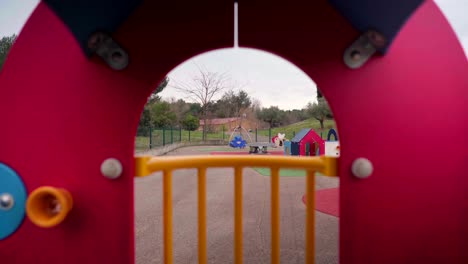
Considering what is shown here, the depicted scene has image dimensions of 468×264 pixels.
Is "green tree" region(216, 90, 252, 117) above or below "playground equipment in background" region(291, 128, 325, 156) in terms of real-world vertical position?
above

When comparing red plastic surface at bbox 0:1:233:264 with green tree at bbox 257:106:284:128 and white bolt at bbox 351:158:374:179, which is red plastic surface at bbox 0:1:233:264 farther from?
green tree at bbox 257:106:284:128

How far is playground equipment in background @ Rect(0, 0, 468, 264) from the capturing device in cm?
104

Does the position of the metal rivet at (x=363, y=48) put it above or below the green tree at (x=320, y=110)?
below

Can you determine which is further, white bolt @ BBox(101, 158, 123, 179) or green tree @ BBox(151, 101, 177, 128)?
green tree @ BBox(151, 101, 177, 128)

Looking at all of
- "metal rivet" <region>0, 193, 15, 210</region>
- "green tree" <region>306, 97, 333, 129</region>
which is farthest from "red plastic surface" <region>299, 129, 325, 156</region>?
"green tree" <region>306, 97, 333, 129</region>

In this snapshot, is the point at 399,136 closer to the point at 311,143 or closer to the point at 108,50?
the point at 108,50

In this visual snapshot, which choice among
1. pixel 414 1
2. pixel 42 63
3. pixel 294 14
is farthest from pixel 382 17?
pixel 42 63

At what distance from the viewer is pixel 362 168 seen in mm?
1026

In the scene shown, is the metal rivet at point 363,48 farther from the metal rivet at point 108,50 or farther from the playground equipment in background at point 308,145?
the playground equipment in background at point 308,145

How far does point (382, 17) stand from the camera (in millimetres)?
968

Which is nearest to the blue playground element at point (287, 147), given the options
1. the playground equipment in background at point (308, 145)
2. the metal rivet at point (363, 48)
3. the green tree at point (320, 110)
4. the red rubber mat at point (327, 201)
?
the playground equipment in background at point (308, 145)

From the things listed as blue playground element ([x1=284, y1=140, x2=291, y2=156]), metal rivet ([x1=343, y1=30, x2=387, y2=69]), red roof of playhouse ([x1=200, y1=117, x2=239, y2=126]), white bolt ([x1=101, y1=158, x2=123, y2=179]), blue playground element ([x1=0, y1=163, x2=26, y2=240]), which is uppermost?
red roof of playhouse ([x1=200, y1=117, x2=239, y2=126])

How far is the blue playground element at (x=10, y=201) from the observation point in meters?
1.08

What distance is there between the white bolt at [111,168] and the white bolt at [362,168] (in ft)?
2.85
